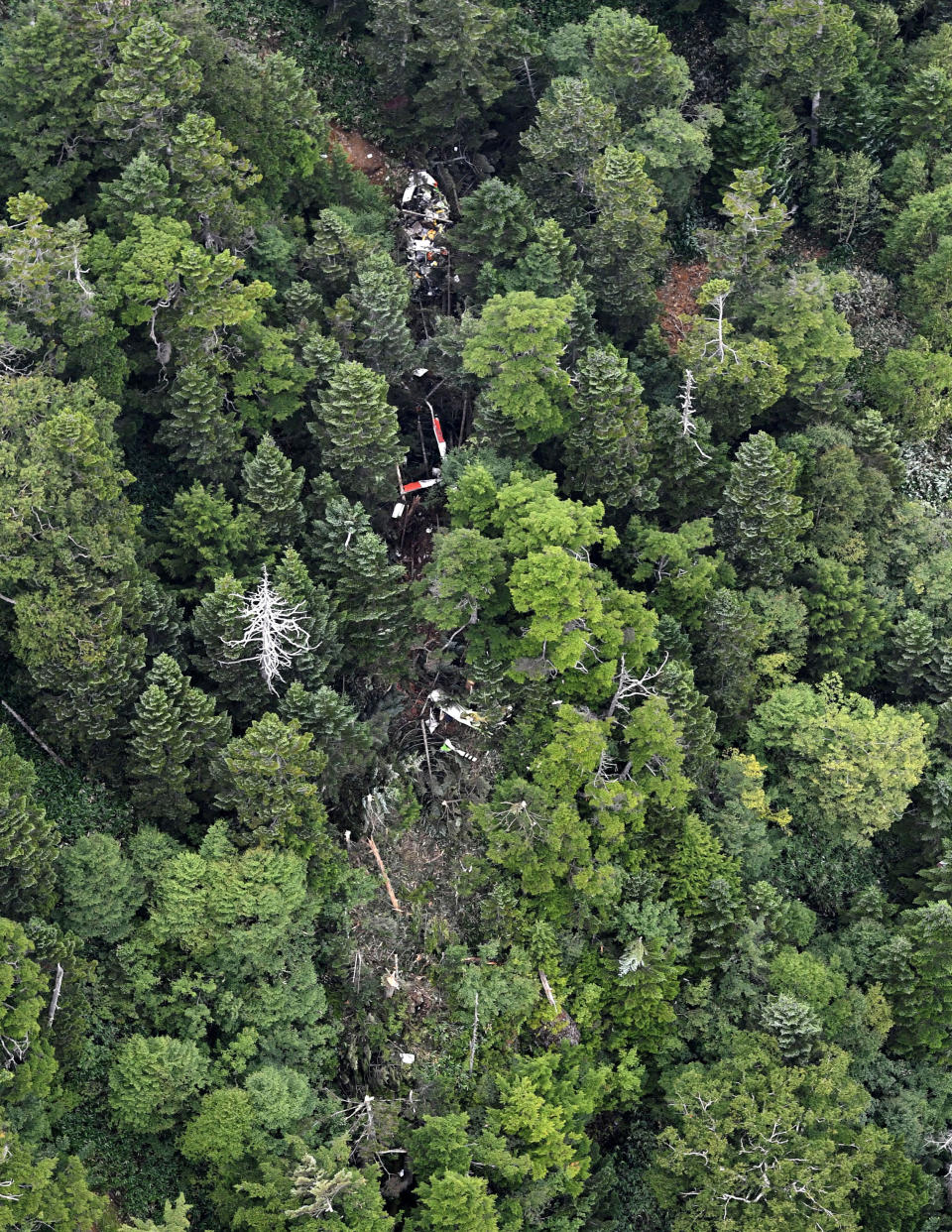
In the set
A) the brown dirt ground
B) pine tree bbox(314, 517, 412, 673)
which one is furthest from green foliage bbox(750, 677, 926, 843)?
the brown dirt ground

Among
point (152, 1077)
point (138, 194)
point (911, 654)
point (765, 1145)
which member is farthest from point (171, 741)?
point (911, 654)

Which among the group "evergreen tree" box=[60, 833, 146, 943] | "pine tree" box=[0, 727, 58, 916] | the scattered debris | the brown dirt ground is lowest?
"evergreen tree" box=[60, 833, 146, 943]

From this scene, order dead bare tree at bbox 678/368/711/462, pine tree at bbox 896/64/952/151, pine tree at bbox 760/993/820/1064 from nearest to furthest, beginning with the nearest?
pine tree at bbox 760/993/820/1064 → dead bare tree at bbox 678/368/711/462 → pine tree at bbox 896/64/952/151

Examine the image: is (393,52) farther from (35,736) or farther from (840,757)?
(840,757)

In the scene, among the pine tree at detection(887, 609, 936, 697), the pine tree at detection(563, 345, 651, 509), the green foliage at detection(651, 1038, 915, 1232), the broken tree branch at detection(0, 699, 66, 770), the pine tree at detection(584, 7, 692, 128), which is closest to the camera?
the green foliage at detection(651, 1038, 915, 1232)

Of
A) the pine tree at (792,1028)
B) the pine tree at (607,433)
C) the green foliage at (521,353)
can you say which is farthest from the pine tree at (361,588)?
the pine tree at (792,1028)

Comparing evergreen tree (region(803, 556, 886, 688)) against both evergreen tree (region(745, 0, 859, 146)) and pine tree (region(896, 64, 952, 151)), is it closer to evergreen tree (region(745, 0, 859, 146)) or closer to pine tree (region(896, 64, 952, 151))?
pine tree (region(896, 64, 952, 151))

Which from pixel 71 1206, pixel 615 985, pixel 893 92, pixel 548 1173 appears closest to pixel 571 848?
pixel 615 985
